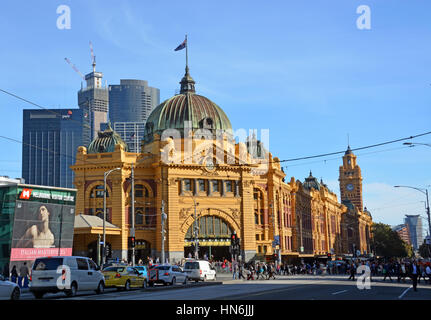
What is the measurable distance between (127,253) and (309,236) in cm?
A: 4779

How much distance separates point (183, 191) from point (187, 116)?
45.7ft

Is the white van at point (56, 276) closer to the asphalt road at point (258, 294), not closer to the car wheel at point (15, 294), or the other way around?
the asphalt road at point (258, 294)

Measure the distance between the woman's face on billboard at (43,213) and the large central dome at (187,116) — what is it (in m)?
39.2

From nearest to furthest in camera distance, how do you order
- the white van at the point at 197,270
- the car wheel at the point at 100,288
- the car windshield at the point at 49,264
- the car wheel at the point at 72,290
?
the car windshield at the point at 49,264
the car wheel at the point at 72,290
the car wheel at the point at 100,288
the white van at the point at 197,270

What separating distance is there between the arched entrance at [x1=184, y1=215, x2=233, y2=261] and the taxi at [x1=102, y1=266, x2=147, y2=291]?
41.0 meters

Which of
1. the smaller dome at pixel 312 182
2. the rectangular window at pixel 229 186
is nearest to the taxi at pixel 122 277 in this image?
the rectangular window at pixel 229 186

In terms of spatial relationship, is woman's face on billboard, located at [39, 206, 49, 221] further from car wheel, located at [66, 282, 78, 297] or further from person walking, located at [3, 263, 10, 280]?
car wheel, located at [66, 282, 78, 297]

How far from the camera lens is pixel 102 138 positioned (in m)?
83.9

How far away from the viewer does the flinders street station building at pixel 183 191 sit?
244ft

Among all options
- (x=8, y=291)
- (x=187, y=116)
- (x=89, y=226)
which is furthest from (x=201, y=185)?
(x=8, y=291)

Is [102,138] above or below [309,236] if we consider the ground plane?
above

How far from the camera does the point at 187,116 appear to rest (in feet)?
281
